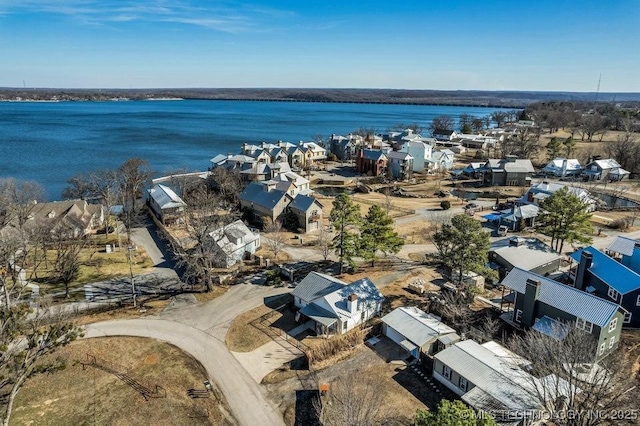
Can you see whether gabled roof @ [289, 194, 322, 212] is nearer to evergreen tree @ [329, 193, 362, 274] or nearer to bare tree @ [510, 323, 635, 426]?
evergreen tree @ [329, 193, 362, 274]

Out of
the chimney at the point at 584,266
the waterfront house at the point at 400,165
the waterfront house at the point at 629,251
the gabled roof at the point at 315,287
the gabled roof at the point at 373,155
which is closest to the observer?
the gabled roof at the point at 315,287

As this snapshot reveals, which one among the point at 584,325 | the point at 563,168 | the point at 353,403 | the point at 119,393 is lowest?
the point at 119,393

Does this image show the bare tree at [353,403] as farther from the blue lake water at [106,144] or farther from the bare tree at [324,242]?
the blue lake water at [106,144]

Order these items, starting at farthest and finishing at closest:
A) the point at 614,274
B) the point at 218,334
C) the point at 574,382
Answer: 1. the point at 614,274
2. the point at 218,334
3. the point at 574,382

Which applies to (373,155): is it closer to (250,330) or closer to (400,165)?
(400,165)

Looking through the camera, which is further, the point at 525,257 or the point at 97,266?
the point at 97,266

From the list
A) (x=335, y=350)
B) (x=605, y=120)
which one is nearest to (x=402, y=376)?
(x=335, y=350)

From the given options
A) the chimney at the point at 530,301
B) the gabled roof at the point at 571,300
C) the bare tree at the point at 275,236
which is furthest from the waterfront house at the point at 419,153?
the chimney at the point at 530,301

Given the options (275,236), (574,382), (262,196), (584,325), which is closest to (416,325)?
(584,325)

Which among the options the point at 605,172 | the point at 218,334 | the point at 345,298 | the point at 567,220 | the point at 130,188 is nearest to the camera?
the point at 218,334
